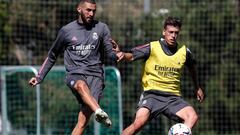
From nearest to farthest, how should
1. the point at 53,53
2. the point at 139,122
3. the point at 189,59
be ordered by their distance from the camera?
the point at 139,122, the point at 53,53, the point at 189,59

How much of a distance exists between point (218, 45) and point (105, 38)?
9467mm

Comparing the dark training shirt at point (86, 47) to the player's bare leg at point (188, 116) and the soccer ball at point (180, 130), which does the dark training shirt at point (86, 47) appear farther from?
the soccer ball at point (180, 130)

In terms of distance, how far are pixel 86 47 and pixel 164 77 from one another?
1127 mm

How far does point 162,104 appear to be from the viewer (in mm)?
11898

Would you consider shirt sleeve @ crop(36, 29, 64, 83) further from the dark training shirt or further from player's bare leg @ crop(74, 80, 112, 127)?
player's bare leg @ crop(74, 80, 112, 127)

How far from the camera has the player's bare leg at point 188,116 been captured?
11.7 m

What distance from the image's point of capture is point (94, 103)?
11.1 meters

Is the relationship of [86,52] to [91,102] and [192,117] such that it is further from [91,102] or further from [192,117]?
[192,117]

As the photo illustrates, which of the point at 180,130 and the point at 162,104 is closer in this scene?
the point at 180,130

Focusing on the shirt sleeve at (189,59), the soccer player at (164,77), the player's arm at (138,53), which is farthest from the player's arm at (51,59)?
the shirt sleeve at (189,59)

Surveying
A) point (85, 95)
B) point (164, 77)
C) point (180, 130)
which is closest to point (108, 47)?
point (85, 95)

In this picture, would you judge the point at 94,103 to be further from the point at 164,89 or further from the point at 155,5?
the point at 155,5

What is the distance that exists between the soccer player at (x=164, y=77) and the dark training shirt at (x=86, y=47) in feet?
1.25

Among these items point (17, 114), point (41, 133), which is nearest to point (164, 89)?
point (41, 133)
